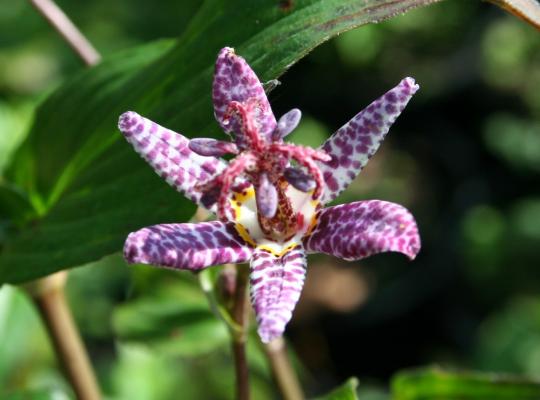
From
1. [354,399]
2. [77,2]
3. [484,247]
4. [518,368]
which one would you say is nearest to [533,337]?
[518,368]

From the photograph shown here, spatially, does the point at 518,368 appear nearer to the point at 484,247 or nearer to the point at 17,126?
the point at 484,247

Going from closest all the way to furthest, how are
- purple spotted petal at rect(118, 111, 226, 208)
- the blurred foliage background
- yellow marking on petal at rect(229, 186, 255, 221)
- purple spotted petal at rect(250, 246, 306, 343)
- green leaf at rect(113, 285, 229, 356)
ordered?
purple spotted petal at rect(250, 246, 306, 343) < purple spotted petal at rect(118, 111, 226, 208) < yellow marking on petal at rect(229, 186, 255, 221) < green leaf at rect(113, 285, 229, 356) < the blurred foliage background

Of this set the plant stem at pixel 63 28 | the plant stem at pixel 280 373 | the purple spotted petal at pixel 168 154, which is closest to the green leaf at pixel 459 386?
the plant stem at pixel 280 373

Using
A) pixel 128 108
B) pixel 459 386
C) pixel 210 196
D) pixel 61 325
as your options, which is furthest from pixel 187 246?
pixel 459 386

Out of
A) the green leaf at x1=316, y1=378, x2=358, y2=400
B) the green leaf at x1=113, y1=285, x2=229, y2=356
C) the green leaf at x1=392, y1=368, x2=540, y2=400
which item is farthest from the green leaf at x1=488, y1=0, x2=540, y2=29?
the green leaf at x1=113, y1=285, x2=229, y2=356

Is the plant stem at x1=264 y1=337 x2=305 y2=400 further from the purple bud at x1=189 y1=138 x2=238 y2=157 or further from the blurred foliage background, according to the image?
the blurred foliage background

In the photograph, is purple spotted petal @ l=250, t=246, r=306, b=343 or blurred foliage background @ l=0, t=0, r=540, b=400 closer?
purple spotted petal @ l=250, t=246, r=306, b=343
